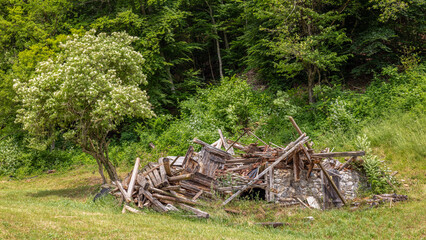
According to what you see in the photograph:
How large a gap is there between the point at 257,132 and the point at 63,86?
10.6 m

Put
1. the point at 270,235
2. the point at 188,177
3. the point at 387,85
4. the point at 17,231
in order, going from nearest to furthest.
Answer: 1. the point at 17,231
2. the point at 270,235
3. the point at 188,177
4. the point at 387,85

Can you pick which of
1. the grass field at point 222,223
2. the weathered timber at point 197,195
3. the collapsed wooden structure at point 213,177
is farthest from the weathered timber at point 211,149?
the grass field at point 222,223

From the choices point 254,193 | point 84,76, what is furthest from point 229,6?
point 254,193

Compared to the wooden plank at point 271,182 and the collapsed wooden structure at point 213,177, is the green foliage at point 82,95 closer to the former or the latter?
the collapsed wooden structure at point 213,177

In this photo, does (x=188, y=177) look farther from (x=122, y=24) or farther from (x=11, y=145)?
(x=11, y=145)

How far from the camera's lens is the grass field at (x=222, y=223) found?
777 centimetres

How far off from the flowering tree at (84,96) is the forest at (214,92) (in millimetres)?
63

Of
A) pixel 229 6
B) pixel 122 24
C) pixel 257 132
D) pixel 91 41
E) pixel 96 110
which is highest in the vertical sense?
pixel 229 6

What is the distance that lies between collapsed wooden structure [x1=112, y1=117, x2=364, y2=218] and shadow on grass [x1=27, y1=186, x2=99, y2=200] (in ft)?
11.4

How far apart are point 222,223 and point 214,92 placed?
49.6ft

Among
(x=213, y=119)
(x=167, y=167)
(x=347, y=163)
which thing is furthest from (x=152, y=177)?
(x=213, y=119)

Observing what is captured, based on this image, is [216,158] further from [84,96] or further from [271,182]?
[84,96]

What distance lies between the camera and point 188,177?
1132 centimetres

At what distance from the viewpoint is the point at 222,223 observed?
390 inches
